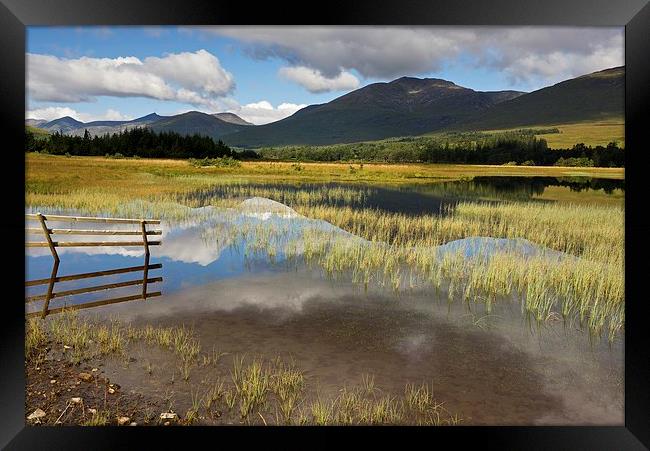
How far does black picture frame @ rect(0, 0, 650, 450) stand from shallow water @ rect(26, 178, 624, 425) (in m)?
0.96

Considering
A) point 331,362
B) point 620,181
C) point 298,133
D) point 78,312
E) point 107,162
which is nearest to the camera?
point 331,362

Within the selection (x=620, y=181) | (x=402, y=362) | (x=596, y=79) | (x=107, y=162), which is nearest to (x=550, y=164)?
(x=620, y=181)

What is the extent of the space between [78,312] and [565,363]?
7970mm

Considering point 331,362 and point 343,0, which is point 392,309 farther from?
point 343,0

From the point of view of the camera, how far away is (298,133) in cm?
13625

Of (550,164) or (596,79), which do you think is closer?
(550,164)

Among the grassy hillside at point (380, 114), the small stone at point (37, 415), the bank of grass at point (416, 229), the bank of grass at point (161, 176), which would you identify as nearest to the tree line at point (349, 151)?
the bank of grass at point (161, 176)

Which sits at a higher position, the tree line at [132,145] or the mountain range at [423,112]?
the mountain range at [423,112]

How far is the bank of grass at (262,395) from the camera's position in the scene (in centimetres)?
537

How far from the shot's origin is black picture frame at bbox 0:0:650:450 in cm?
477

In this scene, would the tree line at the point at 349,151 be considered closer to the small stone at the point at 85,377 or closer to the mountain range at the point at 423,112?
the small stone at the point at 85,377

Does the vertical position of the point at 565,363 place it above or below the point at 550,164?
below

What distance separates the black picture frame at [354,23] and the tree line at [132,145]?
14407 mm

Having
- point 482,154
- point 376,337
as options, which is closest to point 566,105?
point 482,154
